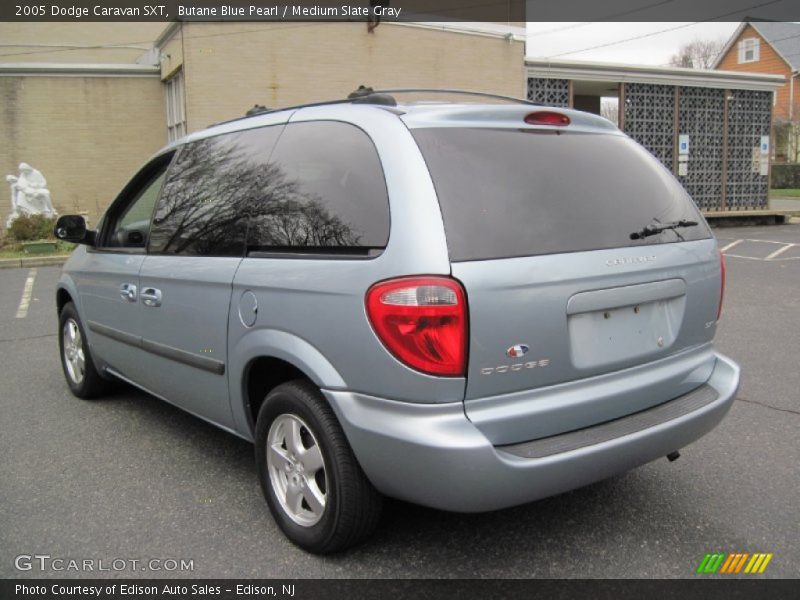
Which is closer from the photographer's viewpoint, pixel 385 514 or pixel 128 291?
pixel 385 514

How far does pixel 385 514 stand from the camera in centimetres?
316

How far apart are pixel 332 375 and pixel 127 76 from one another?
773 inches

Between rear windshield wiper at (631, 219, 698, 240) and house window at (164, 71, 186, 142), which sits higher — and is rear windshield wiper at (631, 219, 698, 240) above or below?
below

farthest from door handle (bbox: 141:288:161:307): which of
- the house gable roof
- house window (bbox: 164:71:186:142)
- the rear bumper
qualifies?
the house gable roof

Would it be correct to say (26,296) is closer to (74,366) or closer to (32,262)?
(32,262)

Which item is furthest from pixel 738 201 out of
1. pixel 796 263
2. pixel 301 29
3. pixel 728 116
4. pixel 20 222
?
pixel 20 222

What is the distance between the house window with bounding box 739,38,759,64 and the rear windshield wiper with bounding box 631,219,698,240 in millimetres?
48701

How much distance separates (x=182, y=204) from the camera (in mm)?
3709

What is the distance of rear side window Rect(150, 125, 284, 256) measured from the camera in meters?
3.20

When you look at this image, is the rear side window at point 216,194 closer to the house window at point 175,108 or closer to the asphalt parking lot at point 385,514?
the asphalt parking lot at point 385,514

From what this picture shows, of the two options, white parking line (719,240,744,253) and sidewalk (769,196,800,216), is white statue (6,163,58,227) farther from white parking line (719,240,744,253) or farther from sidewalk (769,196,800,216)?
sidewalk (769,196,800,216)

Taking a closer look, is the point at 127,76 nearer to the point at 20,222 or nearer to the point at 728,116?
the point at 20,222

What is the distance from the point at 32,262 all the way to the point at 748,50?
45.3 m

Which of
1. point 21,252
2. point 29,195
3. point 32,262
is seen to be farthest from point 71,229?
point 29,195
